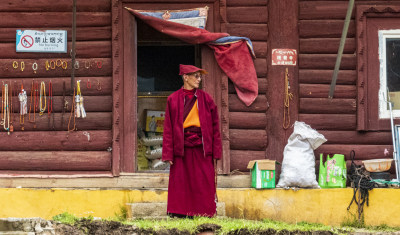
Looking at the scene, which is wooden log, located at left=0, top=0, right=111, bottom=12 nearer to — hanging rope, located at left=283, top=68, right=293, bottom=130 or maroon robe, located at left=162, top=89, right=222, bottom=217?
maroon robe, located at left=162, top=89, right=222, bottom=217

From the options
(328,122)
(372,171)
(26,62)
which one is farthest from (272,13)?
(26,62)

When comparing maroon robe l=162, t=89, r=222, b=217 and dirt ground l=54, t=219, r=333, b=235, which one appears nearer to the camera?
dirt ground l=54, t=219, r=333, b=235

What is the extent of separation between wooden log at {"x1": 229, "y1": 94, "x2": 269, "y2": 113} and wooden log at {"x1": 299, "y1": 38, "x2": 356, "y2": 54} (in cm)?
86

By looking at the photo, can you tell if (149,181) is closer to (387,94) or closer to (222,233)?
(222,233)

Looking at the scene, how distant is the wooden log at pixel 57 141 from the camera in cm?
1095

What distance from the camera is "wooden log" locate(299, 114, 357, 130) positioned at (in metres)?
11.1

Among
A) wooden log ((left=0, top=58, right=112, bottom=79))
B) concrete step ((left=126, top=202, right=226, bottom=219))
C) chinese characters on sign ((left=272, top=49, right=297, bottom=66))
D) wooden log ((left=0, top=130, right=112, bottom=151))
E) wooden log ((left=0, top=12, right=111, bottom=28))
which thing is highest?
wooden log ((left=0, top=12, right=111, bottom=28))

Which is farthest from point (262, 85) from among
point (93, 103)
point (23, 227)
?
point (23, 227)

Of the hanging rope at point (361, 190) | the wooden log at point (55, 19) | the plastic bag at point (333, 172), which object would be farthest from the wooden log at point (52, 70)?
the hanging rope at point (361, 190)

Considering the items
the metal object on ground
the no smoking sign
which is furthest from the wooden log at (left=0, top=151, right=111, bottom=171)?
the metal object on ground

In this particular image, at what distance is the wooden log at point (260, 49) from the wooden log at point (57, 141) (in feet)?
7.49

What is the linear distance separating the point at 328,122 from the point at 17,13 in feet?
14.8

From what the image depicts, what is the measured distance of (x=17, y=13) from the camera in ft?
36.3

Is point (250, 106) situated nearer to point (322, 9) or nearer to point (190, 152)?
point (322, 9)
